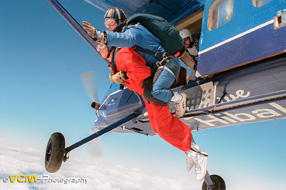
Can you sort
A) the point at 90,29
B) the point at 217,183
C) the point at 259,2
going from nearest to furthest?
the point at 90,29 < the point at 259,2 < the point at 217,183

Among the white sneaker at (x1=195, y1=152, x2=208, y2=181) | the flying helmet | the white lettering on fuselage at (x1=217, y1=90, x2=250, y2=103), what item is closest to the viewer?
the white lettering on fuselage at (x1=217, y1=90, x2=250, y2=103)

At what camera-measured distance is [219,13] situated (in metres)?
3.28

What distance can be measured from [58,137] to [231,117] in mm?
2621

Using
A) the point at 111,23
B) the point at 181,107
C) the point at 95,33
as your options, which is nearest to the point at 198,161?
the point at 181,107

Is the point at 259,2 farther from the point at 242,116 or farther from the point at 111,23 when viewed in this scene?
Result: the point at 111,23

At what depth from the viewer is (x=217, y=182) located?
405 cm

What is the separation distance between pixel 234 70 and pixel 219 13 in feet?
3.14

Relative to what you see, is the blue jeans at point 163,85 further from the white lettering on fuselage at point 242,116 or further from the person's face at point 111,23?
the person's face at point 111,23

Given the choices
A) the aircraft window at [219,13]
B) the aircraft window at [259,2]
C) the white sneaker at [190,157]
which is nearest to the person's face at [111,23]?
the aircraft window at [219,13]

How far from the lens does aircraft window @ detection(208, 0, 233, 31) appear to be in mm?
3109

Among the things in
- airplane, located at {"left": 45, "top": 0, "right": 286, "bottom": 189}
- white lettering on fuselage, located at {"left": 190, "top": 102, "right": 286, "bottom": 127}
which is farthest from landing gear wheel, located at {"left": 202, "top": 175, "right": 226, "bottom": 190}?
white lettering on fuselage, located at {"left": 190, "top": 102, "right": 286, "bottom": 127}

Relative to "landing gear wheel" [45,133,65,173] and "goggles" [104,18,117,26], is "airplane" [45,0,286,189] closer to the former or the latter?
"landing gear wheel" [45,133,65,173]

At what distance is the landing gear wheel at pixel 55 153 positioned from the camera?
11.6 feet

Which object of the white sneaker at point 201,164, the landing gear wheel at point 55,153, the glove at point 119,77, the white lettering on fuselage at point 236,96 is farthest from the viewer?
the landing gear wheel at point 55,153
